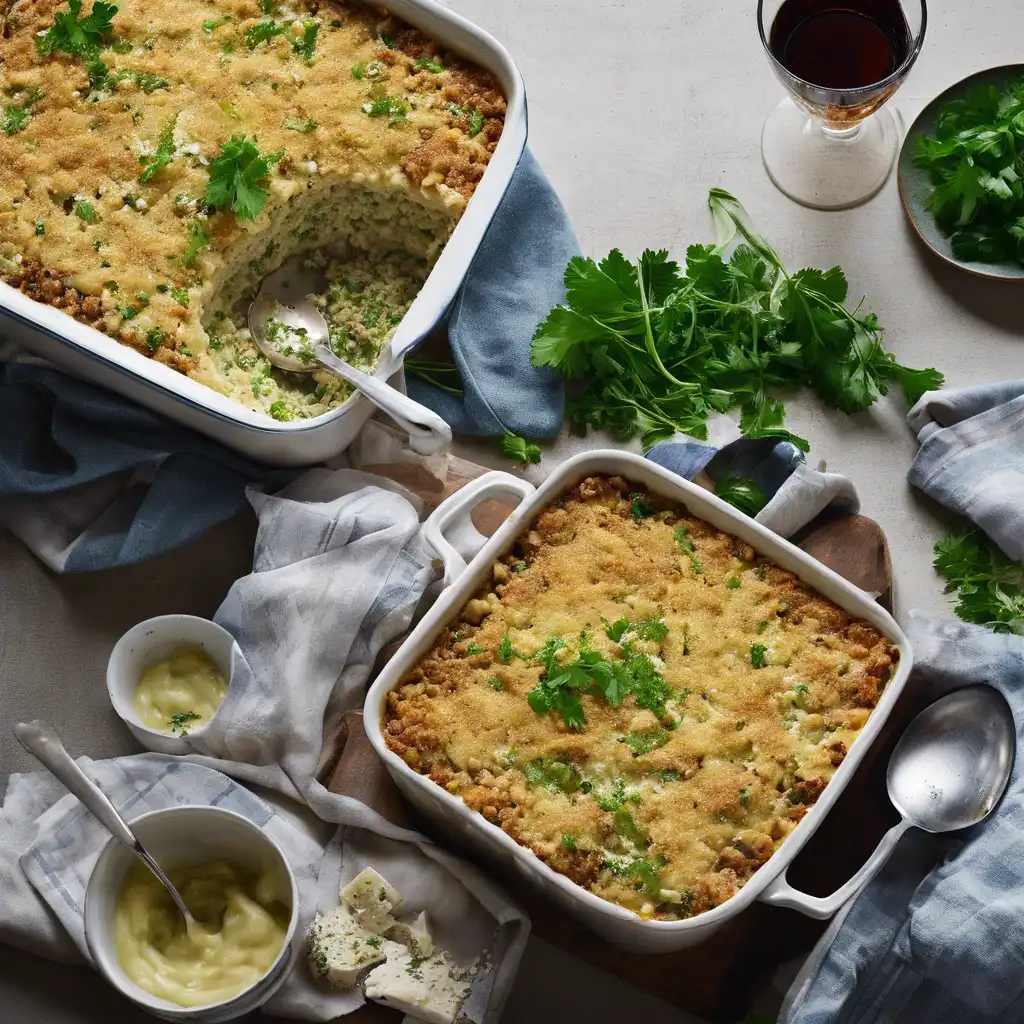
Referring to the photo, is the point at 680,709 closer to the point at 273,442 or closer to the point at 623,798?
the point at 623,798

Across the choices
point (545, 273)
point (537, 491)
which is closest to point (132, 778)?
point (537, 491)

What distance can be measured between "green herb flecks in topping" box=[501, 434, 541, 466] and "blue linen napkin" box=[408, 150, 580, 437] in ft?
0.09

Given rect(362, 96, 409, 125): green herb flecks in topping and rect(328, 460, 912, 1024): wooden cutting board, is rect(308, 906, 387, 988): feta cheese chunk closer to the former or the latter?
rect(328, 460, 912, 1024): wooden cutting board

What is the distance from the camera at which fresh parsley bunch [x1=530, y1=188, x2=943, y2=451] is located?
13.0 ft

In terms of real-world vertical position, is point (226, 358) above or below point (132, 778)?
above

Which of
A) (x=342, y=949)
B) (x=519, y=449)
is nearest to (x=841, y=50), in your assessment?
(x=519, y=449)

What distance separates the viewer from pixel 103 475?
13.1 ft

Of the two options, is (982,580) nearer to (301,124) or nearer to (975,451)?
(975,451)

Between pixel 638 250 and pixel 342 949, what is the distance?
86.0 inches

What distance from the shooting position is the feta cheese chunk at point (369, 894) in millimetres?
3578

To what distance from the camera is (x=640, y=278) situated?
400cm

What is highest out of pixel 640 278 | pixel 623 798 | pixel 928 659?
pixel 640 278

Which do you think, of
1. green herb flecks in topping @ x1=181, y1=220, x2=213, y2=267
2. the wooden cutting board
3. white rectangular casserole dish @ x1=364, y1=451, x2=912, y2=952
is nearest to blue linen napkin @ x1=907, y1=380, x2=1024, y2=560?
the wooden cutting board

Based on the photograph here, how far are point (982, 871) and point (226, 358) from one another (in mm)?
2363
